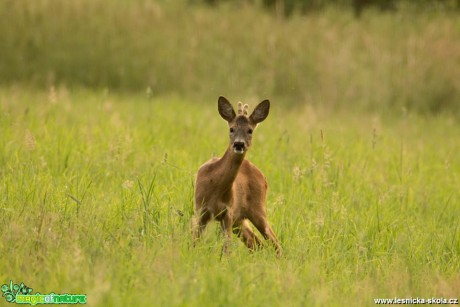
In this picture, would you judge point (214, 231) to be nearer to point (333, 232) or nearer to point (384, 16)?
point (333, 232)

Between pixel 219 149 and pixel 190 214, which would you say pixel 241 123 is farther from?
pixel 219 149

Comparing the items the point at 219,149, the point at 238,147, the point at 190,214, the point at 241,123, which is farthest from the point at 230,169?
the point at 219,149

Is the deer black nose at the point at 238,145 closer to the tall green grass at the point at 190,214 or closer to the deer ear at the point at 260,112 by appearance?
the deer ear at the point at 260,112

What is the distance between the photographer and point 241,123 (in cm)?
638

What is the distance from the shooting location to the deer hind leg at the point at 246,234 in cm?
660

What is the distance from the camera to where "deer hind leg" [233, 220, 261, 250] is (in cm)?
660

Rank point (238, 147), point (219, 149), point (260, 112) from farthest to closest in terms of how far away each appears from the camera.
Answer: point (219, 149)
point (260, 112)
point (238, 147)

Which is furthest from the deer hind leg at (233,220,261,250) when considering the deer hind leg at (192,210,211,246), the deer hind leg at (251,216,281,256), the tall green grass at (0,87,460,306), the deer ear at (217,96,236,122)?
the deer ear at (217,96,236,122)

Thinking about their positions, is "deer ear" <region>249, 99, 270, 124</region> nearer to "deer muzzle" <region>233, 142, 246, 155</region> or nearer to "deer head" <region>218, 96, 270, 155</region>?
"deer head" <region>218, 96, 270, 155</region>

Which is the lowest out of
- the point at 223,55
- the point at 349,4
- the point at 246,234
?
the point at 246,234

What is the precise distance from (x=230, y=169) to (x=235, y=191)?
28cm

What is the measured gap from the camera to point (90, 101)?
12.2m

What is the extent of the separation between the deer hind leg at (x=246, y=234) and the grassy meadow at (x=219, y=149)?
0.86 ft

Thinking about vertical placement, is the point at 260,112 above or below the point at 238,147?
above
